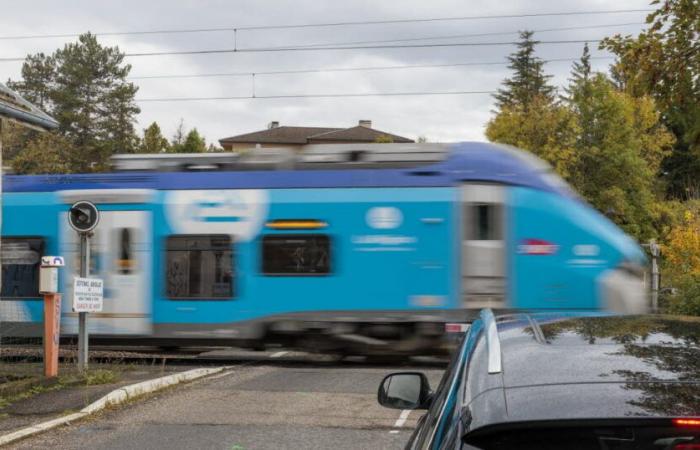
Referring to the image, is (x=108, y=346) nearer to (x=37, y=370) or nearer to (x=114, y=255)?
(x=114, y=255)

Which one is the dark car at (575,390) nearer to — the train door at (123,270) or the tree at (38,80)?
the train door at (123,270)

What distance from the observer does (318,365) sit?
15516 millimetres

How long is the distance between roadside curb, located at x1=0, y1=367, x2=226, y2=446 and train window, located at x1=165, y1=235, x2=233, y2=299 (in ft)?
5.50

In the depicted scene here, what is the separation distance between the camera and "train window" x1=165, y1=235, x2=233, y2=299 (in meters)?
14.8

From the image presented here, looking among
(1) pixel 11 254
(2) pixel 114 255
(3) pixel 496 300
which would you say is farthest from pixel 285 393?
(1) pixel 11 254

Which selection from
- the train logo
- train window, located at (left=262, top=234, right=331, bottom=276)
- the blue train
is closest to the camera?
the blue train

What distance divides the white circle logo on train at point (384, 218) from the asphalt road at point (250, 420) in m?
2.63

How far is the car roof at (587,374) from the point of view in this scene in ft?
7.03

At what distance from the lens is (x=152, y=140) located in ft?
229

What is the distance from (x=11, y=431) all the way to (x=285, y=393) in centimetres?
396

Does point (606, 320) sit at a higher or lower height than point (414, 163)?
lower

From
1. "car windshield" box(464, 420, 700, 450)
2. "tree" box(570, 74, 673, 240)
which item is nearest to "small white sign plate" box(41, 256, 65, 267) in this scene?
"car windshield" box(464, 420, 700, 450)

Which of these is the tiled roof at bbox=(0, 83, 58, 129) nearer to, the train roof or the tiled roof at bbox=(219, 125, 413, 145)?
the train roof

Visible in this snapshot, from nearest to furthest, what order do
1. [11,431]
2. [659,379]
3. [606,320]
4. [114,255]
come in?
[659,379]
[606,320]
[11,431]
[114,255]
